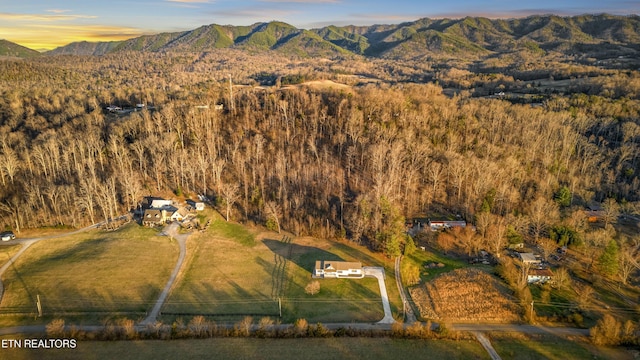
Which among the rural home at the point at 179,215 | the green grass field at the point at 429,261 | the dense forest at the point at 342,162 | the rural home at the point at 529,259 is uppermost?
the dense forest at the point at 342,162

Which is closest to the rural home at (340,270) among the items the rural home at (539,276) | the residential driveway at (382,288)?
the residential driveway at (382,288)

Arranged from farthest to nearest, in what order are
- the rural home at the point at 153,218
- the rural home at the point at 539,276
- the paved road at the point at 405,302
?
the rural home at the point at 153,218 < the rural home at the point at 539,276 < the paved road at the point at 405,302

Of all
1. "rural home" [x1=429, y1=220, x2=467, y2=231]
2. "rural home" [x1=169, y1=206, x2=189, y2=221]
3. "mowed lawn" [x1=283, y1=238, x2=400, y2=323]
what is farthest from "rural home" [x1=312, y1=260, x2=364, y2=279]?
"rural home" [x1=169, y1=206, x2=189, y2=221]

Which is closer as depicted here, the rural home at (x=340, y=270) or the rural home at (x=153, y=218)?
the rural home at (x=340, y=270)

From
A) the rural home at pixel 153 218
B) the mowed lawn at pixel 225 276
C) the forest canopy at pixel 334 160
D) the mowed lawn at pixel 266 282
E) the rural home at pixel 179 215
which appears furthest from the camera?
the forest canopy at pixel 334 160

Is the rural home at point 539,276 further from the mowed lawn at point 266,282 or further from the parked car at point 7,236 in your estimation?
the parked car at point 7,236

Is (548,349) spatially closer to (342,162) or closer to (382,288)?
(382,288)

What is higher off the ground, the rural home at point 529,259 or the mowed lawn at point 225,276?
the rural home at point 529,259

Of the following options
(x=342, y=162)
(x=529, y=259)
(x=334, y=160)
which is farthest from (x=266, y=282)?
(x=342, y=162)
